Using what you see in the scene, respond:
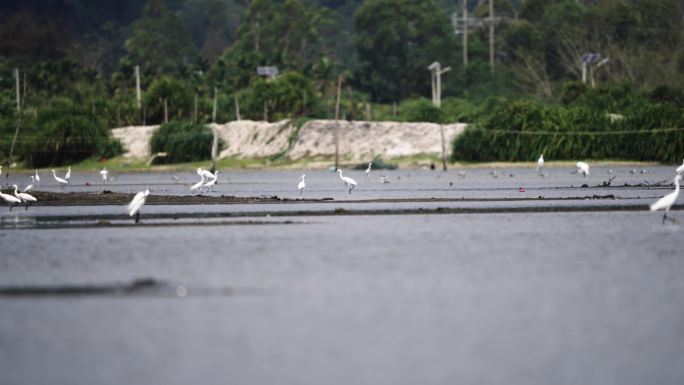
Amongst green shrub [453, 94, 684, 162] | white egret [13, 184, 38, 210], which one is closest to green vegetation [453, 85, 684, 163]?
green shrub [453, 94, 684, 162]

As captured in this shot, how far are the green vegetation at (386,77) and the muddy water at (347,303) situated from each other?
157 feet

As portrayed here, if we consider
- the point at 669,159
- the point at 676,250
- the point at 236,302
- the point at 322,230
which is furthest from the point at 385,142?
the point at 236,302

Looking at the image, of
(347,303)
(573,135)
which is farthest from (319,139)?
(347,303)

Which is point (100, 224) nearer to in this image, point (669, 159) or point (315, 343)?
point (315, 343)

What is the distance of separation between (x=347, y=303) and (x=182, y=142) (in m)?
68.8

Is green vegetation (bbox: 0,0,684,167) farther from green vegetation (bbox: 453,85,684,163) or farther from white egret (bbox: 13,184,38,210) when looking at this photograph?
white egret (bbox: 13,184,38,210)

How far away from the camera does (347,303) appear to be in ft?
67.4

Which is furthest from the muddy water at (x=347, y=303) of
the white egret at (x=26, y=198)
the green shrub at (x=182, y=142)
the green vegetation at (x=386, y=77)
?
the green shrub at (x=182, y=142)

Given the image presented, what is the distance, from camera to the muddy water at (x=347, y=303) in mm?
15938

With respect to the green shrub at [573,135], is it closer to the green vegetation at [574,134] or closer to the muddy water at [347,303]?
the green vegetation at [574,134]

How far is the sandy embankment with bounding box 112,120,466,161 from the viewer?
3408 inches

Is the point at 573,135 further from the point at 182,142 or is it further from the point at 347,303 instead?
the point at 347,303

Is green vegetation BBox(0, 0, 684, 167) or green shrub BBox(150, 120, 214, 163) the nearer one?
green vegetation BBox(0, 0, 684, 167)

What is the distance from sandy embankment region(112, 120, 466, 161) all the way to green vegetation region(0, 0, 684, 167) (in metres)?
1.85
